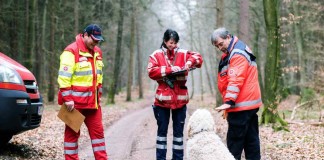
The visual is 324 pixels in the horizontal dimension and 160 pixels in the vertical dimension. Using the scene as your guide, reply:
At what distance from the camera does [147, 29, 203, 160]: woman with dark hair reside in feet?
21.1

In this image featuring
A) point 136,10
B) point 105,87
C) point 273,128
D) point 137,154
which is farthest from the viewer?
point 105,87

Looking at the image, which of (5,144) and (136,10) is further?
(136,10)

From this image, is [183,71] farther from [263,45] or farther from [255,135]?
[263,45]

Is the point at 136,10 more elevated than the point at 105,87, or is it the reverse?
the point at 136,10

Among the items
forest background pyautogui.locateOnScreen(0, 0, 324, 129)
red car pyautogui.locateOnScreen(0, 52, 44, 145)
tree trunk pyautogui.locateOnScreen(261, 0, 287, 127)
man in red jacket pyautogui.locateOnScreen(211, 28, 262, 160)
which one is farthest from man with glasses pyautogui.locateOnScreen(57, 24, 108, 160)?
forest background pyautogui.locateOnScreen(0, 0, 324, 129)

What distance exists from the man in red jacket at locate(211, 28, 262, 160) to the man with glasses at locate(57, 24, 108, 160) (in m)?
1.88

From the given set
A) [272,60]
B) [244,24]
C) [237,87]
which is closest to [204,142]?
[237,87]

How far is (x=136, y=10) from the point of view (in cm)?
2927

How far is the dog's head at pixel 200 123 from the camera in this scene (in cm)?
Answer: 512

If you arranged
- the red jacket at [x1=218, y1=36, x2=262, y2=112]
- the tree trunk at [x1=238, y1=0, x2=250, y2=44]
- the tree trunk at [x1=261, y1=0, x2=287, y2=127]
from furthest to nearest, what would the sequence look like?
1. the tree trunk at [x1=238, y1=0, x2=250, y2=44]
2. the tree trunk at [x1=261, y1=0, x2=287, y2=127]
3. the red jacket at [x1=218, y1=36, x2=262, y2=112]

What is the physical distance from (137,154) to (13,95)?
11.2 ft

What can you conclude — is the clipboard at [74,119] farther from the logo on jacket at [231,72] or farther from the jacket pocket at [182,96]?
the logo on jacket at [231,72]

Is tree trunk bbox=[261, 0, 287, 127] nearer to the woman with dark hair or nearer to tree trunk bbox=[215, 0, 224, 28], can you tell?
the woman with dark hair

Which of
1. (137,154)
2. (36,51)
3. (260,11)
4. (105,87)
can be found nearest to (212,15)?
(260,11)
